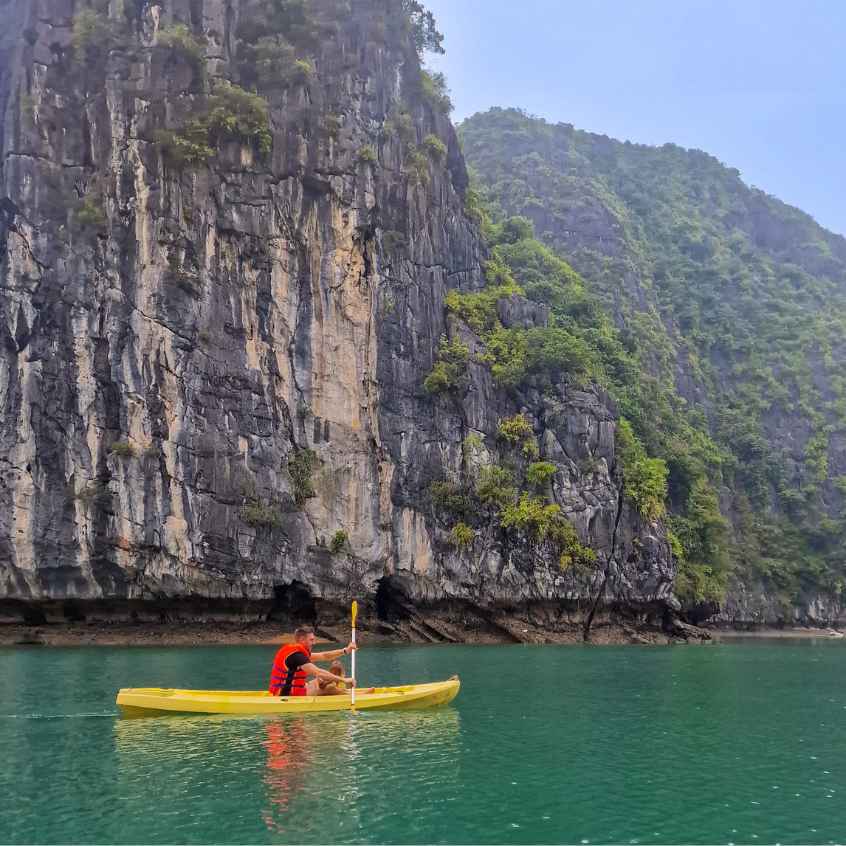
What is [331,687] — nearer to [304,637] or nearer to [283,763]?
[304,637]

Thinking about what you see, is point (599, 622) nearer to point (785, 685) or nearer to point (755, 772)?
point (785, 685)

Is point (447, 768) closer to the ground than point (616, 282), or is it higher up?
closer to the ground

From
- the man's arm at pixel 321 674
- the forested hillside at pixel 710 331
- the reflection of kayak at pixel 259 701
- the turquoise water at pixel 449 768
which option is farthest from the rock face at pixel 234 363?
the man's arm at pixel 321 674

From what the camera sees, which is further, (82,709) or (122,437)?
(122,437)

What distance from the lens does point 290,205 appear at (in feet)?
115

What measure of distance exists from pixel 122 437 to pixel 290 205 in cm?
1183

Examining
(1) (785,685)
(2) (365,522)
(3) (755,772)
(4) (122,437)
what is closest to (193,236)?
(4) (122,437)

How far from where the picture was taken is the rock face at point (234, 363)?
31.3 meters

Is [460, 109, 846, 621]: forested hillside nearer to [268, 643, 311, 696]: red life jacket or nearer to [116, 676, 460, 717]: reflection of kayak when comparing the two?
[116, 676, 460, 717]: reflection of kayak

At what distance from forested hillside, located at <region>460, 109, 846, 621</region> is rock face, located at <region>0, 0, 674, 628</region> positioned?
9010mm

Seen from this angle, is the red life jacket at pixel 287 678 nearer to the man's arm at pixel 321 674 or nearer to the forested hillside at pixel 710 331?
the man's arm at pixel 321 674

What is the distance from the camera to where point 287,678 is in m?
15.1

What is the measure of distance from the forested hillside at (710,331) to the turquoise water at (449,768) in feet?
78.8

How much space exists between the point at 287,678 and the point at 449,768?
16.2ft
